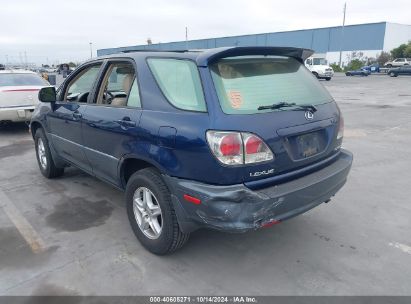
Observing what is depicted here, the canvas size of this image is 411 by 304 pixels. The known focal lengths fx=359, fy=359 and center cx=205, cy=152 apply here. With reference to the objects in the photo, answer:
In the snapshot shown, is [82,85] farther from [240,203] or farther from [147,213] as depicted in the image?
[240,203]

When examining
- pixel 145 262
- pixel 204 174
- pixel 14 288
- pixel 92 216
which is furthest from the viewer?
pixel 92 216

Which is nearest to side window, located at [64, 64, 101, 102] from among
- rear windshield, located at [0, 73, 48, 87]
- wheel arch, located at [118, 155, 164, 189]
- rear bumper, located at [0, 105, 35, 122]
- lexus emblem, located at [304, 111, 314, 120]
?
wheel arch, located at [118, 155, 164, 189]

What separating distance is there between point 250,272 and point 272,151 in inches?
41.0

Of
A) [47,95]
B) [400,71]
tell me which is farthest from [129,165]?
[400,71]

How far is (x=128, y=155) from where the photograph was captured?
3213 mm

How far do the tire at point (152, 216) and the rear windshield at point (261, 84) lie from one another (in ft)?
2.91

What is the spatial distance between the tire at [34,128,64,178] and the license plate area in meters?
3.62

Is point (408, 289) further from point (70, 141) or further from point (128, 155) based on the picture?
point (70, 141)

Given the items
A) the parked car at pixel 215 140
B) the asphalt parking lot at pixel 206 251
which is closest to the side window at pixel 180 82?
the parked car at pixel 215 140

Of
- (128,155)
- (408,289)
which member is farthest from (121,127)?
(408,289)

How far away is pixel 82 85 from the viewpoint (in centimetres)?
429

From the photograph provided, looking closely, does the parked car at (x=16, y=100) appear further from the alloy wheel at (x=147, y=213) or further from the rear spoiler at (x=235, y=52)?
the rear spoiler at (x=235, y=52)

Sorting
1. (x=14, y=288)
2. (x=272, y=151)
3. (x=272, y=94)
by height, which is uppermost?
(x=272, y=94)

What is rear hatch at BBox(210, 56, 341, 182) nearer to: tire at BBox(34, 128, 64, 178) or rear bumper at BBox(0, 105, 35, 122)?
tire at BBox(34, 128, 64, 178)
